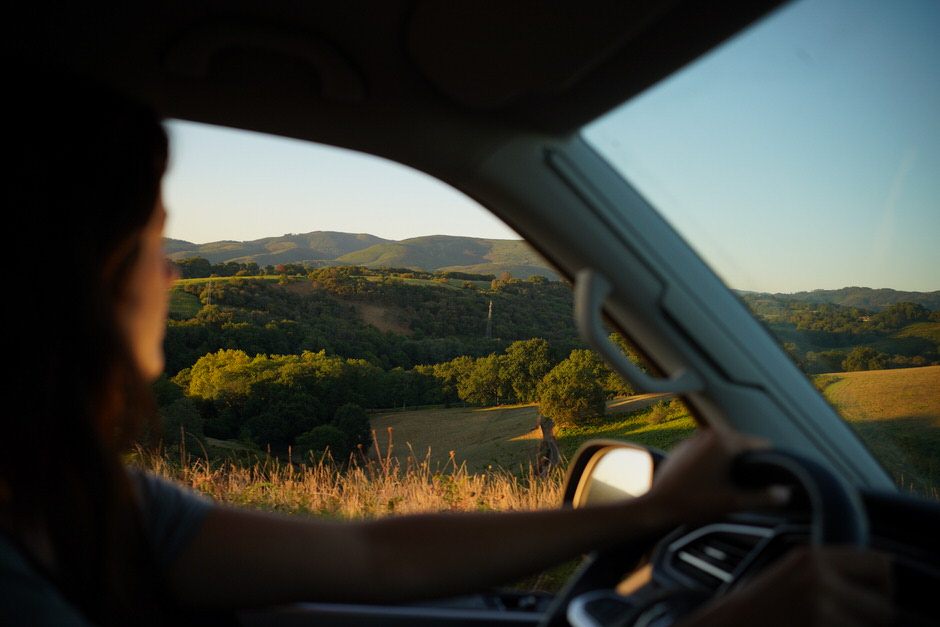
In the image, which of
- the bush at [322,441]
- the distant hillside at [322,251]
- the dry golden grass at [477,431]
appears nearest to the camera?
the dry golden grass at [477,431]

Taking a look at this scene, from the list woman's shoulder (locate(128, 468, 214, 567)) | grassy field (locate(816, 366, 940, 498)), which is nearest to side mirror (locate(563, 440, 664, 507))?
grassy field (locate(816, 366, 940, 498))

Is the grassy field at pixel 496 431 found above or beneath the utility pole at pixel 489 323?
beneath

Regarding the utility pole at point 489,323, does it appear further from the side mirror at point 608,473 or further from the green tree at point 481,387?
the side mirror at point 608,473

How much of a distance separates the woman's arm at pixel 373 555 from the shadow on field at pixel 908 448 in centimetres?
54

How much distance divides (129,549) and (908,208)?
1.64 metres

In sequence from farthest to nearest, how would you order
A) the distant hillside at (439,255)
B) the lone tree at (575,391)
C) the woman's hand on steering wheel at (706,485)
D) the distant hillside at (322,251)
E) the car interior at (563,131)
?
the distant hillside at (322,251) → the lone tree at (575,391) → the distant hillside at (439,255) → the car interior at (563,131) → the woman's hand on steering wheel at (706,485)

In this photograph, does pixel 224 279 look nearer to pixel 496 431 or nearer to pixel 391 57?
pixel 496 431

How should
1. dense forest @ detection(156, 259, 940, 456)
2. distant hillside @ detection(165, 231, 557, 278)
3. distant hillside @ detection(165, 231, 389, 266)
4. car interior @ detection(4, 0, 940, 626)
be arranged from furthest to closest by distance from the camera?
1. distant hillside @ detection(165, 231, 389, 266)
2. distant hillside @ detection(165, 231, 557, 278)
3. dense forest @ detection(156, 259, 940, 456)
4. car interior @ detection(4, 0, 940, 626)

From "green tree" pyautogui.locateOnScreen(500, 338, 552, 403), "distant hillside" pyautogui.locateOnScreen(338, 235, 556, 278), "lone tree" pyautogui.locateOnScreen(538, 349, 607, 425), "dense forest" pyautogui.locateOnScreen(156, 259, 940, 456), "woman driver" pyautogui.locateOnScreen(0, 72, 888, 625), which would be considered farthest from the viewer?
"green tree" pyautogui.locateOnScreen(500, 338, 552, 403)

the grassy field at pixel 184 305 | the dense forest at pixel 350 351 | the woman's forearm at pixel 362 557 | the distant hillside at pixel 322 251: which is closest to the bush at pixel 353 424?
the dense forest at pixel 350 351

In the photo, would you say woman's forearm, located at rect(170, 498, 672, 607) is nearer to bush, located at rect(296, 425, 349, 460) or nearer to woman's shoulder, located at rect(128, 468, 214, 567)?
woman's shoulder, located at rect(128, 468, 214, 567)


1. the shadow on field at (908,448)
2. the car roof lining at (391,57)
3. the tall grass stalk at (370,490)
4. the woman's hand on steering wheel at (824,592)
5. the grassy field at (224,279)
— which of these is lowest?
the tall grass stalk at (370,490)

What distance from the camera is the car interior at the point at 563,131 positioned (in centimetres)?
144

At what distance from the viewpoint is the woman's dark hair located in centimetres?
113
